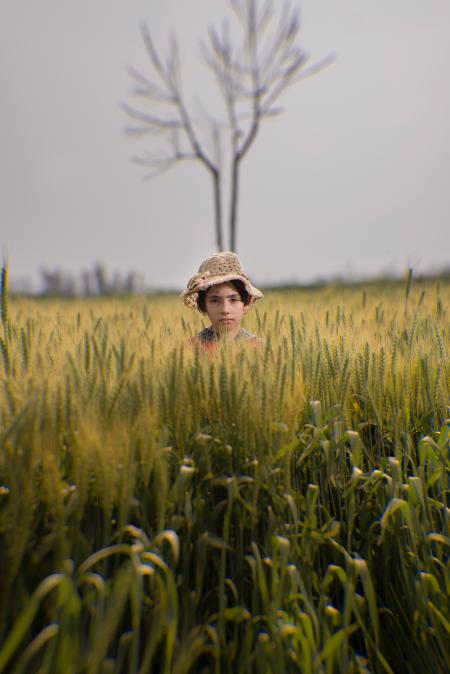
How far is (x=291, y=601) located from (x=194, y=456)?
Answer: 1.12 feet

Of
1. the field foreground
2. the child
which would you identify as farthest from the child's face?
the field foreground

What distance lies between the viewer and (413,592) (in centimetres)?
127

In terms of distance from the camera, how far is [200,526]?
3.78 ft

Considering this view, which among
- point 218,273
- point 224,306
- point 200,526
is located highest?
point 218,273

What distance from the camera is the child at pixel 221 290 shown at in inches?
97.1

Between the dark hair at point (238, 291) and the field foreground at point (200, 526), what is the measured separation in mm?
1120

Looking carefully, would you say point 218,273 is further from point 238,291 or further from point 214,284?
point 238,291

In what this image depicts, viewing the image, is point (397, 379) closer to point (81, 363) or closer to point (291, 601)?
point (291, 601)

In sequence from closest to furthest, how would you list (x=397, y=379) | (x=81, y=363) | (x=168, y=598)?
(x=168, y=598), (x=81, y=363), (x=397, y=379)

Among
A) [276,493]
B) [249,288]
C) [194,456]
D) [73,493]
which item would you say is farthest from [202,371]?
[249,288]

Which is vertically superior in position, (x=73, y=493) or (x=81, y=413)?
(x=81, y=413)

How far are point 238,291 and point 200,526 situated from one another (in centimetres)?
164

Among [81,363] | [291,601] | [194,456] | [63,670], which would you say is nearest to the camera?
[63,670]

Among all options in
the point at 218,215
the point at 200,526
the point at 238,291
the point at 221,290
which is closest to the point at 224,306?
the point at 221,290
